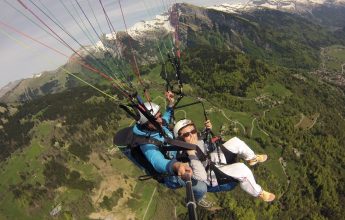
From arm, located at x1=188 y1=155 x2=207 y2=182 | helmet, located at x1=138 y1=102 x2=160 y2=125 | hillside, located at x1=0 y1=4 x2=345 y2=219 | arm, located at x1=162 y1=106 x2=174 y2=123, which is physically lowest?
hillside, located at x1=0 y1=4 x2=345 y2=219

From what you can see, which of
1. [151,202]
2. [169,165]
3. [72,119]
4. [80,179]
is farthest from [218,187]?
[72,119]

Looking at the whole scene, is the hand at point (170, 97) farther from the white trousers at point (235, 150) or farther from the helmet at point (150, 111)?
the white trousers at point (235, 150)

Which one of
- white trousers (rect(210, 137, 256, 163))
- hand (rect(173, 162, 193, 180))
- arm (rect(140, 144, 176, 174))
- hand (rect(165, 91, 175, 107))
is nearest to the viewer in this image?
hand (rect(173, 162, 193, 180))

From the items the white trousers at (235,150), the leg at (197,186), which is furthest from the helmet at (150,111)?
the white trousers at (235,150)

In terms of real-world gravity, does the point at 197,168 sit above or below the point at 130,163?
above

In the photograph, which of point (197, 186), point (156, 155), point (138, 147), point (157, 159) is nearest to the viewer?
point (157, 159)

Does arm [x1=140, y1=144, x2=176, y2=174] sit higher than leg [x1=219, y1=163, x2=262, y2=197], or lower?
higher

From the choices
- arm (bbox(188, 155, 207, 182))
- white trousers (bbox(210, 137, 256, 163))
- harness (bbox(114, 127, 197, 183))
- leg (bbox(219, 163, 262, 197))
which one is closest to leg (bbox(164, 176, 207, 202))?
arm (bbox(188, 155, 207, 182))

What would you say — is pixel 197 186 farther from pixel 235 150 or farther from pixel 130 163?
pixel 130 163

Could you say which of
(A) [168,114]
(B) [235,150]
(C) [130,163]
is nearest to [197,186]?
(B) [235,150]

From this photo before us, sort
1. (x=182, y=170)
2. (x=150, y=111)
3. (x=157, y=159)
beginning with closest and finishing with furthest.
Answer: (x=182, y=170), (x=157, y=159), (x=150, y=111)

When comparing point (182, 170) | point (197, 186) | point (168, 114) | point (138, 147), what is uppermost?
point (182, 170)

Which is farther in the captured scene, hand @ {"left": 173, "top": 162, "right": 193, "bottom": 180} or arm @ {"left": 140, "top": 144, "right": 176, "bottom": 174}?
arm @ {"left": 140, "top": 144, "right": 176, "bottom": 174}

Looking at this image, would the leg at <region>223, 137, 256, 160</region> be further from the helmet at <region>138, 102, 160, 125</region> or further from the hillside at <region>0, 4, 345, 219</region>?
the hillside at <region>0, 4, 345, 219</region>
